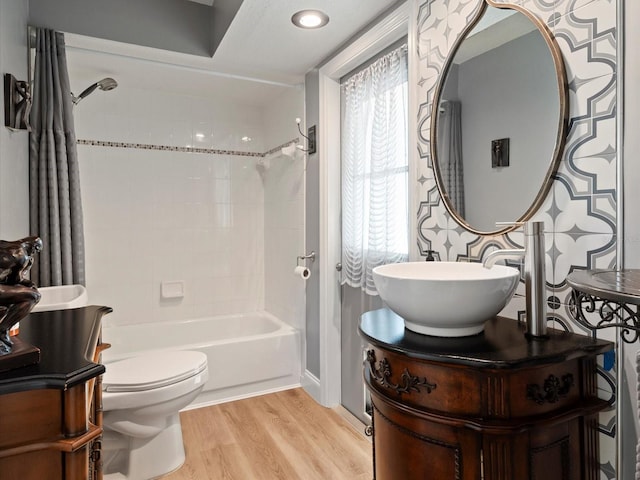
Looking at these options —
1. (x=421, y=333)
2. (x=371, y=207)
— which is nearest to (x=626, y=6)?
(x=421, y=333)

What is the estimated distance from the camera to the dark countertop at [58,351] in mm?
845

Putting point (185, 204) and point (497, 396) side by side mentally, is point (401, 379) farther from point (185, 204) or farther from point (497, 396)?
point (185, 204)

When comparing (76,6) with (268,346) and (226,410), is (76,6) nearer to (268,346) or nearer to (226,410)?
(268,346)

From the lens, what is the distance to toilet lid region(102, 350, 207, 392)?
1854 mm

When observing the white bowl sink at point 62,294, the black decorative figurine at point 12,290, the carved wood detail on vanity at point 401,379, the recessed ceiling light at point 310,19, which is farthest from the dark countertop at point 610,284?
the white bowl sink at point 62,294

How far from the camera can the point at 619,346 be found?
3.50 feet

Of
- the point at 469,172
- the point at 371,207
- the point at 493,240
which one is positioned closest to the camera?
the point at 493,240

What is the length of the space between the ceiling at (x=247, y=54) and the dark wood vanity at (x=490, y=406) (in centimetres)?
159

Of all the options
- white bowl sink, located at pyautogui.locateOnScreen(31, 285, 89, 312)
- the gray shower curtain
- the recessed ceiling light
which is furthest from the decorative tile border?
white bowl sink, located at pyautogui.locateOnScreen(31, 285, 89, 312)

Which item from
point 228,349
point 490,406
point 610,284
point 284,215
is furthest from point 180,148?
point 610,284

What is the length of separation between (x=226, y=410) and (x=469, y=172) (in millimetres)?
2035

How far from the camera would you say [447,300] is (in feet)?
3.51

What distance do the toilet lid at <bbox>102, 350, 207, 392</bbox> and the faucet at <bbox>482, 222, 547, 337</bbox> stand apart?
1.54 meters

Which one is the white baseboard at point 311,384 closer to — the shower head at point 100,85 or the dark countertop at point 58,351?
the dark countertop at point 58,351
